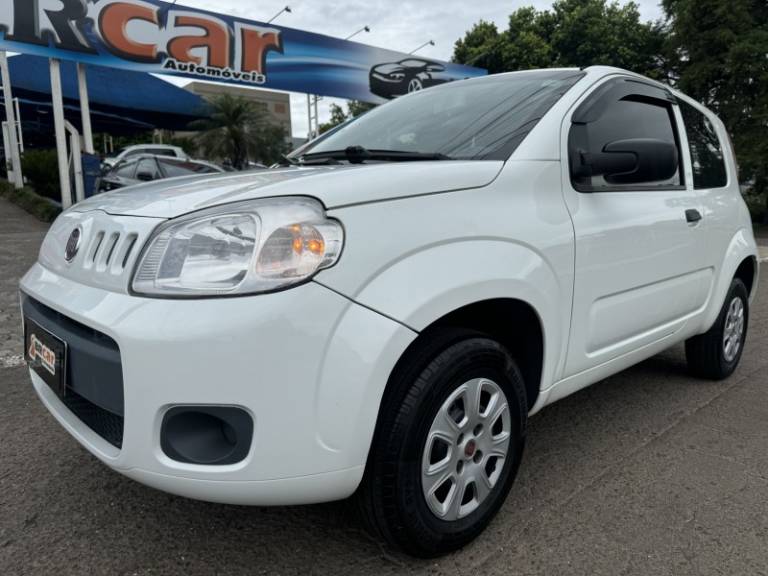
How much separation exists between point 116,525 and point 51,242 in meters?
0.99

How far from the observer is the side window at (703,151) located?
315cm

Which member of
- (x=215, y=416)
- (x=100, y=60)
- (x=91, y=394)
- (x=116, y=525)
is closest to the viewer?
(x=215, y=416)

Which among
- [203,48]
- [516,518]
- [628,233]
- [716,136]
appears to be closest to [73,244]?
[516,518]

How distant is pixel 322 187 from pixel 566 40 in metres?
28.4

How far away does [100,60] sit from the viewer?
10984 mm

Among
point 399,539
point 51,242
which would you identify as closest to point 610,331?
point 399,539

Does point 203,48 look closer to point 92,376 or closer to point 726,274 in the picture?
point 726,274

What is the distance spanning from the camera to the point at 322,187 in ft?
5.21

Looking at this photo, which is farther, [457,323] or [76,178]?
[76,178]

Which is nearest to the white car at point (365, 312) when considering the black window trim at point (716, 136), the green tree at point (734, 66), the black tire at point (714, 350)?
the black window trim at point (716, 136)

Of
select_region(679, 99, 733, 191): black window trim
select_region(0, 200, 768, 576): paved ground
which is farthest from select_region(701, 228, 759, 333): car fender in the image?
select_region(0, 200, 768, 576): paved ground

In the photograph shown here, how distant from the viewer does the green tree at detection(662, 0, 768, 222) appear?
15695 mm

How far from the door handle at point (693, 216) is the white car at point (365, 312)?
49 centimetres

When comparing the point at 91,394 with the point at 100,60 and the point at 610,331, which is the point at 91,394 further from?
the point at 100,60
